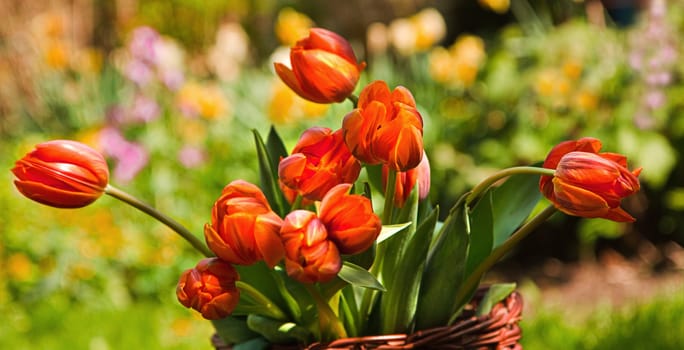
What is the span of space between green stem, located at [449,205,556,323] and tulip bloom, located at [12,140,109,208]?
1.41ft

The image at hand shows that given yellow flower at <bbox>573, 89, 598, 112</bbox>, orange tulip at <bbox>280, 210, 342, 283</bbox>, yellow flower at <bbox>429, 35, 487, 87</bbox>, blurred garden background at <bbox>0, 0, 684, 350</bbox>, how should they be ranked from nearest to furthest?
1. orange tulip at <bbox>280, 210, 342, 283</bbox>
2. blurred garden background at <bbox>0, 0, 684, 350</bbox>
3. yellow flower at <bbox>573, 89, 598, 112</bbox>
4. yellow flower at <bbox>429, 35, 487, 87</bbox>

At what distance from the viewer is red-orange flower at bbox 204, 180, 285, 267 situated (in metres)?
0.88

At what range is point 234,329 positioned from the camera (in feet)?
3.72

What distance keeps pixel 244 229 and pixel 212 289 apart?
0.25 ft

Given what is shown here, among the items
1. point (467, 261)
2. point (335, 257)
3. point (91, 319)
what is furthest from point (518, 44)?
point (335, 257)

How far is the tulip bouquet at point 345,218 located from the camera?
2.92ft

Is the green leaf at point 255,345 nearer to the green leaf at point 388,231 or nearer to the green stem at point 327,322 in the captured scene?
the green stem at point 327,322

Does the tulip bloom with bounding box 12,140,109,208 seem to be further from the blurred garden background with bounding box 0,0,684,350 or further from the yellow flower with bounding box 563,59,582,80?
the yellow flower with bounding box 563,59,582,80

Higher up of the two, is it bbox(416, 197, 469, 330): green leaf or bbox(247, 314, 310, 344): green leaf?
bbox(416, 197, 469, 330): green leaf

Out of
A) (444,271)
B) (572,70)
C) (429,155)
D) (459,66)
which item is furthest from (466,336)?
(459,66)

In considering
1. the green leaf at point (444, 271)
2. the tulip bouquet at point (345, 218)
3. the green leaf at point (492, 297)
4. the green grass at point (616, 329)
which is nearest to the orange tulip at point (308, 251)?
the tulip bouquet at point (345, 218)

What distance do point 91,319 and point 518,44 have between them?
7.29 ft

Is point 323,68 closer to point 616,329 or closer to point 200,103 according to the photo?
point 616,329

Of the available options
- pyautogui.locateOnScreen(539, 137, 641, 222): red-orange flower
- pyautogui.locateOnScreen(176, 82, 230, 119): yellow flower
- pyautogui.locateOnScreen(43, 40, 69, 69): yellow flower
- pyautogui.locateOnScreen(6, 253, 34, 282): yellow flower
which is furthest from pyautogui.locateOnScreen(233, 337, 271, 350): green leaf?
pyautogui.locateOnScreen(43, 40, 69, 69): yellow flower
